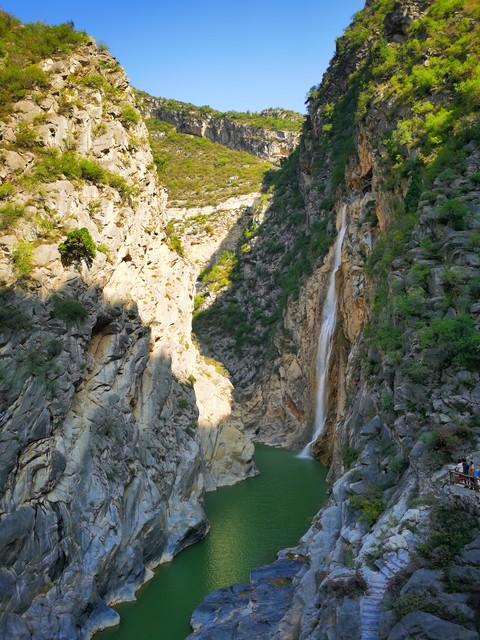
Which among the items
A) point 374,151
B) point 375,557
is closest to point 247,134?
point 374,151

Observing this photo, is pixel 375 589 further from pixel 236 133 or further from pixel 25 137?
pixel 236 133

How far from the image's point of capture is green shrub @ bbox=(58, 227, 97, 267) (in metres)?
19.2

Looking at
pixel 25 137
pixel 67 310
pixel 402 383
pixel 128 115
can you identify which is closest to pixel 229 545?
pixel 67 310

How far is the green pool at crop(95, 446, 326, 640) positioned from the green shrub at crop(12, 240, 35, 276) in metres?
11.5

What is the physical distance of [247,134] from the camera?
89625 millimetres

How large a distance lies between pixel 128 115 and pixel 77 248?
943cm

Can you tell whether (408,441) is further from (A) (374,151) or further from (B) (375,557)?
(A) (374,151)

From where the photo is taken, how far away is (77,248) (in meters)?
19.5

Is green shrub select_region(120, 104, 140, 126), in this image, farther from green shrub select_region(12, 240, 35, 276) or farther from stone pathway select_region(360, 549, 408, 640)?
stone pathway select_region(360, 549, 408, 640)

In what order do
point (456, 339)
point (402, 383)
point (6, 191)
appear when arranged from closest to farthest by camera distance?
1. point (456, 339)
2. point (402, 383)
3. point (6, 191)

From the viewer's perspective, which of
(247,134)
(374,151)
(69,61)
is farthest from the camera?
(247,134)

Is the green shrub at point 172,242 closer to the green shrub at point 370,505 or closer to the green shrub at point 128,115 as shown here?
the green shrub at point 128,115

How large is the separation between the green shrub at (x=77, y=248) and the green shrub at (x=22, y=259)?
1308mm

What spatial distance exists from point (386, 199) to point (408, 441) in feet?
59.6
